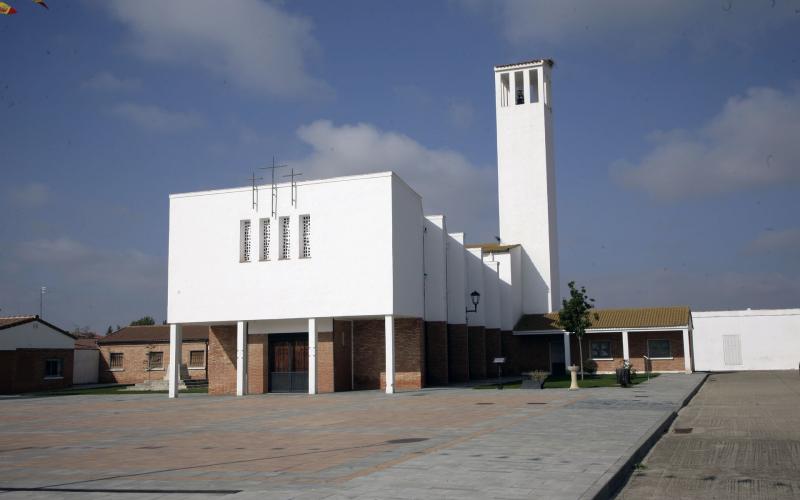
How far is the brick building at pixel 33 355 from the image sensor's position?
144ft

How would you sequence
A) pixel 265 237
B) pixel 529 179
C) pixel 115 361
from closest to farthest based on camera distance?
pixel 265 237 → pixel 529 179 → pixel 115 361

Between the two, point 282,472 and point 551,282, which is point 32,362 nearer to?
point 551,282

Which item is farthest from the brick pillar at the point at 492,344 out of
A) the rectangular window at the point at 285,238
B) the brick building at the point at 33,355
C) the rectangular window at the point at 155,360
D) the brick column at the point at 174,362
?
the brick building at the point at 33,355

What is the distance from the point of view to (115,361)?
53.6m

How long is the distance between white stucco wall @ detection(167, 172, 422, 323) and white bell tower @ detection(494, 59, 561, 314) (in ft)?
57.0

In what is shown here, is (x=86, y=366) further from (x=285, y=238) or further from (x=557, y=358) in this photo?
(x=557, y=358)

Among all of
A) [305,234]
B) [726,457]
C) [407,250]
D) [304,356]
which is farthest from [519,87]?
[726,457]

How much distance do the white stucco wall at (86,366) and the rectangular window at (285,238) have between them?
28.0 meters

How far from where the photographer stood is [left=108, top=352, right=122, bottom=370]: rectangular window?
53.4 m

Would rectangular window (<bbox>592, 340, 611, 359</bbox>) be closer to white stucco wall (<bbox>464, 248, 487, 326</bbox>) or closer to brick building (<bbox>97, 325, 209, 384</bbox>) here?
white stucco wall (<bbox>464, 248, 487, 326</bbox>)

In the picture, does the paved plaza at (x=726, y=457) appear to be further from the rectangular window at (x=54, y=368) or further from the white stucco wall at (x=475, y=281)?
the rectangular window at (x=54, y=368)

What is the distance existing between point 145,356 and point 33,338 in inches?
319

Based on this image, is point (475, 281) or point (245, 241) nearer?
point (245, 241)

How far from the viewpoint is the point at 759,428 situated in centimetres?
1551
